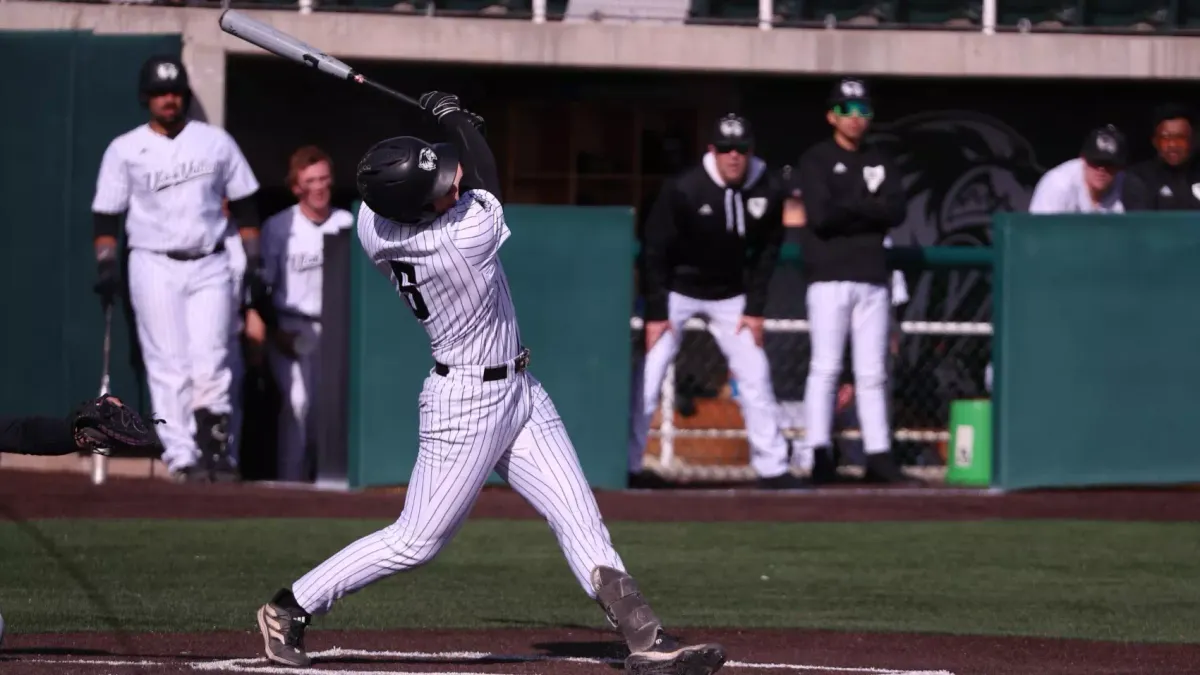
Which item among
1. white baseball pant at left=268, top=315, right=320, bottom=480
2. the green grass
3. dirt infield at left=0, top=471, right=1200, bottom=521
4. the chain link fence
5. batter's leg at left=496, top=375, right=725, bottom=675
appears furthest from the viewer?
the chain link fence

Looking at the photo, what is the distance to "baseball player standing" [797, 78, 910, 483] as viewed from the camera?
36.5 feet

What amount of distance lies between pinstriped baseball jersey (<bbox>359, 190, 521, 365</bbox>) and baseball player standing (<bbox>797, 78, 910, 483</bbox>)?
554cm

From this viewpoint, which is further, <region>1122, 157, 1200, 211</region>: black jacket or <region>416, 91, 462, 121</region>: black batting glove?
<region>1122, 157, 1200, 211</region>: black jacket

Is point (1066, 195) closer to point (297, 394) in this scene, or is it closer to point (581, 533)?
point (297, 394)

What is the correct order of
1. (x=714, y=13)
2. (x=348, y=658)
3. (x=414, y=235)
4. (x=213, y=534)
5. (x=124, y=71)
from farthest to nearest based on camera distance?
(x=714, y=13)
(x=124, y=71)
(x=213, y=534)
(x=348, y=658)
(x=414, y=235)

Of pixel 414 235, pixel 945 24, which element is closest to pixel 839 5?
pixel 945 24

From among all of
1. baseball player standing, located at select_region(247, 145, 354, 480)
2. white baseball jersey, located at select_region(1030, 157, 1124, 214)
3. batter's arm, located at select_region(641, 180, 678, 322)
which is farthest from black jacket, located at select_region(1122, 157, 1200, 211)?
baseball player standing, located at select_region(247, 145, 354, 480)

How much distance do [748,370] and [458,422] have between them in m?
5.62

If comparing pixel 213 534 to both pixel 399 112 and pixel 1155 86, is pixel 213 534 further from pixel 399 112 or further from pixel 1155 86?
pixel 1155 86

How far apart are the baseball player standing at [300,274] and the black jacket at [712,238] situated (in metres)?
1.93

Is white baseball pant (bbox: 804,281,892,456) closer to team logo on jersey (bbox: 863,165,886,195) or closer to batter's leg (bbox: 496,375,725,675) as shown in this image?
team logo on jersey (bbox: 863,165,886,195)

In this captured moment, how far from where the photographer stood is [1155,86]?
1533cm

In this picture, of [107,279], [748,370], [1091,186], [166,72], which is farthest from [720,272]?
[107,279]

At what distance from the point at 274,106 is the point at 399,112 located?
100cm
